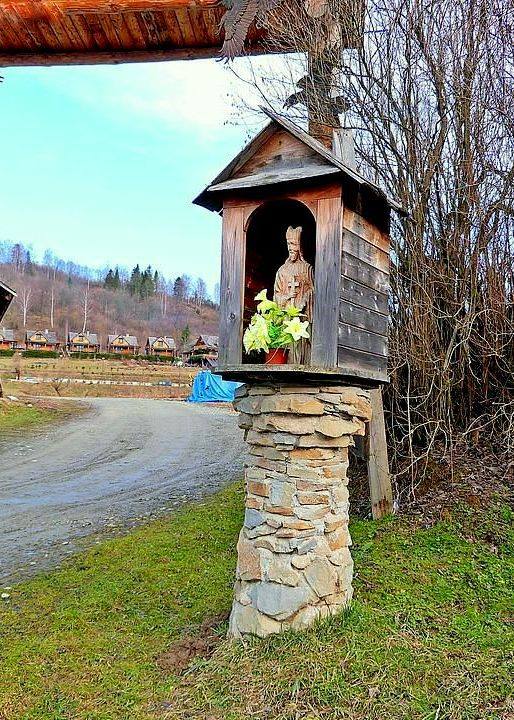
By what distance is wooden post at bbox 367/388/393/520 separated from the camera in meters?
5.49

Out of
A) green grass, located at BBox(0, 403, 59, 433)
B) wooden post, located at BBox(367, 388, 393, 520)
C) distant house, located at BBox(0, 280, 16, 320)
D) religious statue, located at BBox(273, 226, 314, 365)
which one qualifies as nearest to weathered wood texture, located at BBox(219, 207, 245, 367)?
religious statue, located at BBox(273, 226, 314, 365)

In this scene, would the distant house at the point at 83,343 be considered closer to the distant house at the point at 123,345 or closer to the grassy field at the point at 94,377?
the distant house at the point at 123,345

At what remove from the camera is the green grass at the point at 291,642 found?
3125 millimetres

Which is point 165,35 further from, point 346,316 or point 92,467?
point 92,467

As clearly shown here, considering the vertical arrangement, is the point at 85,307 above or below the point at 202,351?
above

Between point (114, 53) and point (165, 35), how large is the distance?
0.23 m

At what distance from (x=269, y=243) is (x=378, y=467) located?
8.14ft

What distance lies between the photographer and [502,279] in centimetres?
573

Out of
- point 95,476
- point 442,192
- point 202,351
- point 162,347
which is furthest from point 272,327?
point 162,347

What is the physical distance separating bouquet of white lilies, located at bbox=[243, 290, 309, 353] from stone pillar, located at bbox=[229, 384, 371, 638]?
1.04 feet

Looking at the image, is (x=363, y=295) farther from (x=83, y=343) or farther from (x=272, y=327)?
(x=83, y=343)

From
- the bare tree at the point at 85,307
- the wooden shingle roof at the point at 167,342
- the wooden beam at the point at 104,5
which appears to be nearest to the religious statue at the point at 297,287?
the wooden beam at the point at 104,5

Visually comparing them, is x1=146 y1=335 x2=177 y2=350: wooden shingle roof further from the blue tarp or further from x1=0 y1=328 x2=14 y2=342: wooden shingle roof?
the blue tarp

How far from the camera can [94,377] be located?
116 feet
